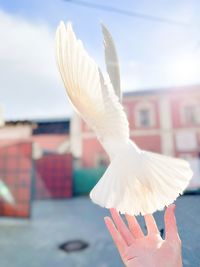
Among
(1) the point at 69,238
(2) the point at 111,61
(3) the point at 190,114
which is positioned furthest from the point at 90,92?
(3) the point at 190,114

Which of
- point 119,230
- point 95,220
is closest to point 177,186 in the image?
point 119,230

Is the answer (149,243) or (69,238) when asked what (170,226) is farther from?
(69,238)

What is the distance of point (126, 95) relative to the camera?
10.3m

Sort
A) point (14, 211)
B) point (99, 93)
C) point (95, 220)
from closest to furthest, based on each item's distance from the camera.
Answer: point (99, 93) < point (95, 220) < point (14, 211)

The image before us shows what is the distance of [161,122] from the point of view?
10.0 metres

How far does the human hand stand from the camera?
487 millimetres

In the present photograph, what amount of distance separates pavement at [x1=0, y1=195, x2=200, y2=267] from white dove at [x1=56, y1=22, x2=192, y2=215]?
199 mm

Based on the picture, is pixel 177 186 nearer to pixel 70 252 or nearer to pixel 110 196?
pixel 110 196

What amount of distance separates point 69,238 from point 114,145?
2.64 meters

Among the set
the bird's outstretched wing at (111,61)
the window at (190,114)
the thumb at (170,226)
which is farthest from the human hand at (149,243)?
the window at (190,114)

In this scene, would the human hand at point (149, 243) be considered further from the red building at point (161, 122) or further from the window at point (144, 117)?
the window at point (144, 117)

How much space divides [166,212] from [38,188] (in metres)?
7.40

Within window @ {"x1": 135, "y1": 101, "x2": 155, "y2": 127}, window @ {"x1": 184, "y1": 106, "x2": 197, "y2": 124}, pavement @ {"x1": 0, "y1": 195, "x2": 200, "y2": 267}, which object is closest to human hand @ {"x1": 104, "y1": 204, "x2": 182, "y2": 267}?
pavement @ {"x1": 0, "y1": 195, "x2": 200, "y2": 267}

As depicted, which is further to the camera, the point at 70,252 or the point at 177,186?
the point at 70,252
